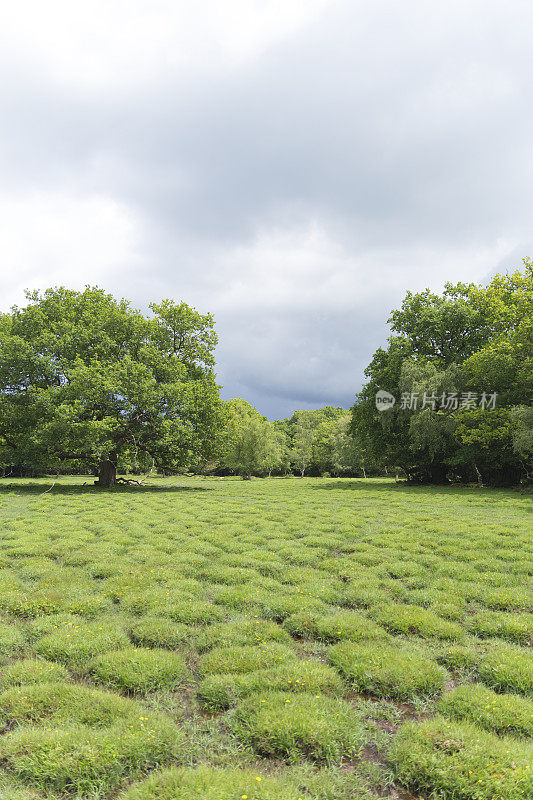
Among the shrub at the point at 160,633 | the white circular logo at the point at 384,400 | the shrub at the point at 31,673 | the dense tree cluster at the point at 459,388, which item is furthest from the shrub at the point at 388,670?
the white circular logo at the point at 384,400

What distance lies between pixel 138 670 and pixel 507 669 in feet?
A: 17.7

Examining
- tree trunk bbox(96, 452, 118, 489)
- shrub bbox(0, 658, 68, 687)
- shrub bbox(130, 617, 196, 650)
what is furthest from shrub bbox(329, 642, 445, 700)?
tree trunk bbox(96, 452, 118, 489)

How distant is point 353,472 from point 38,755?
316 ft

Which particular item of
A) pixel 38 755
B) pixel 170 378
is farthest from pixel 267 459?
pixel 38 755

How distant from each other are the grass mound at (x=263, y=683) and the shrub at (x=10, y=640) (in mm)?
3303

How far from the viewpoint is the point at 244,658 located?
630 centimetres

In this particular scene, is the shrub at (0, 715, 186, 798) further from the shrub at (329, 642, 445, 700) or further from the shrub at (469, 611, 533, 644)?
the shrub at (469, 611, 533, 644)

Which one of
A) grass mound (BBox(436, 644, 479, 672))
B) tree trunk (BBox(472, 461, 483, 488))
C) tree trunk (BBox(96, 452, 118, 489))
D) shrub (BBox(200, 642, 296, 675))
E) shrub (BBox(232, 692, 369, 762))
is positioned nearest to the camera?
shrub (BBox(232, 692, 369, 762))

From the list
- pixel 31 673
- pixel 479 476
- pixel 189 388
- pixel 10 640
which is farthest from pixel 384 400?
pixel 31 673

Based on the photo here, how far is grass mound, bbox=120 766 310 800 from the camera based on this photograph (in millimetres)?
3799

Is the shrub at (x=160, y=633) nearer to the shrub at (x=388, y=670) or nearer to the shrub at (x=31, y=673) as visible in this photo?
the shrub at (x=31, y=673)

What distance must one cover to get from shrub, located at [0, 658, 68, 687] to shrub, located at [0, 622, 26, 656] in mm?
525

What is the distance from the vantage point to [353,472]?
318 feet

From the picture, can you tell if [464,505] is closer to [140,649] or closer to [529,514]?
→ [529,514]
